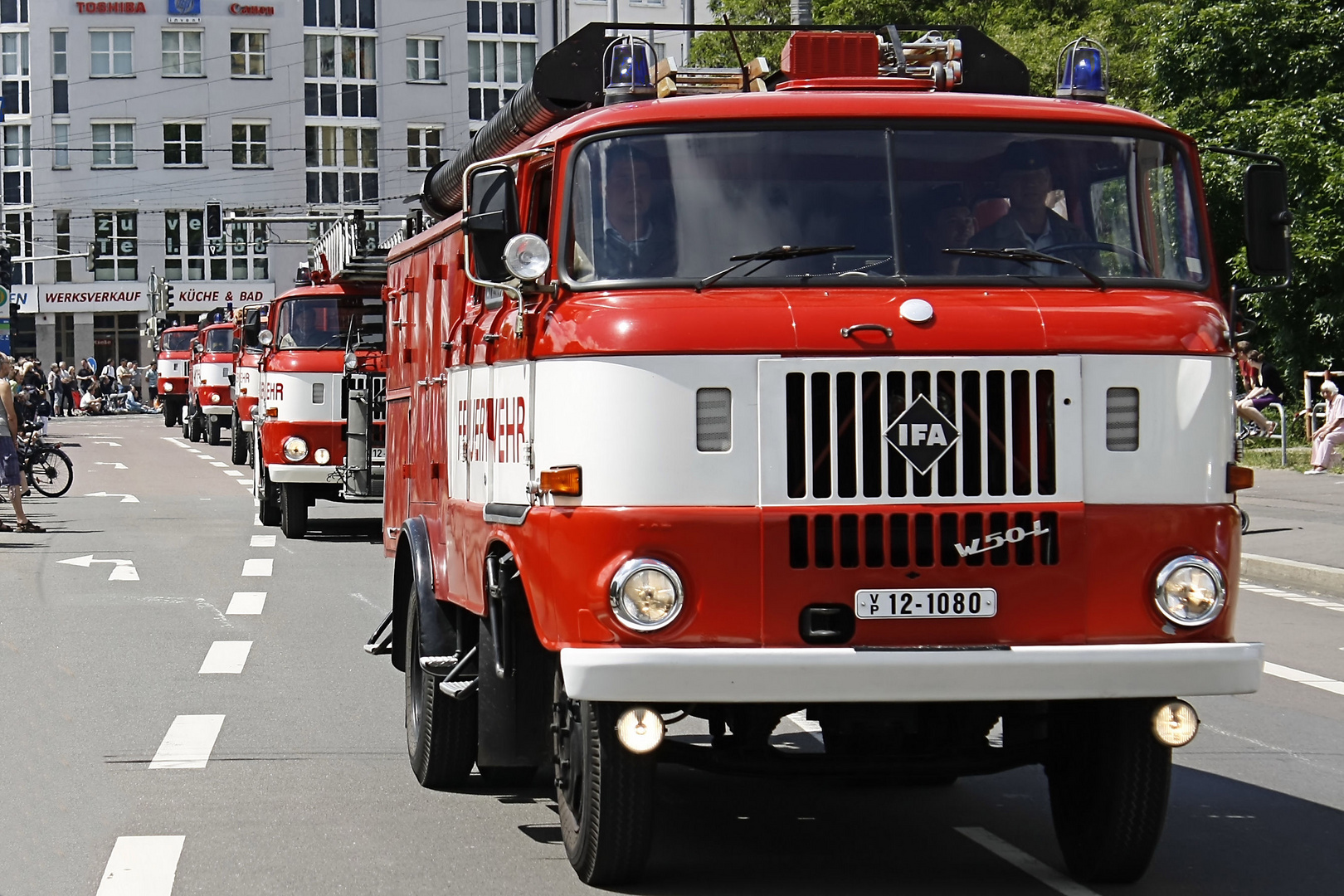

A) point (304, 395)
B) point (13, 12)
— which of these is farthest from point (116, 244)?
point (304, 395)

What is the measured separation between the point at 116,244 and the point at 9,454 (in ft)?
213

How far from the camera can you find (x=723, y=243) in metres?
6.23

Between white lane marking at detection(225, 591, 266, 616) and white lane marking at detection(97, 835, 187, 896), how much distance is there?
7.20 meters

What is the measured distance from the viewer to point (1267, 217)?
686 cm

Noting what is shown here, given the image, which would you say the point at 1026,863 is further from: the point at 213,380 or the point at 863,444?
the point at 213,380

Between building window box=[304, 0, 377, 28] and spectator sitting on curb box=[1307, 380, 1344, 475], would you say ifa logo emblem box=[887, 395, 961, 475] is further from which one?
building window box=[304, 0, 377, 28]

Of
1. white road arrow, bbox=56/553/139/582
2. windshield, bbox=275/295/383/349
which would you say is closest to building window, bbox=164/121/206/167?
windshield, bbox=275/295/383/349

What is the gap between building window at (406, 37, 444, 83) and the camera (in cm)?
8912

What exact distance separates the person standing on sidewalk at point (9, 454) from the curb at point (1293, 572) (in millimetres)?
11831

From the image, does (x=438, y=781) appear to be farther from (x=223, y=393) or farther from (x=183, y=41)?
(x=183, y=41)

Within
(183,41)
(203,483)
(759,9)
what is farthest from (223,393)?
(183,41)

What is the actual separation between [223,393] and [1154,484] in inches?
1587

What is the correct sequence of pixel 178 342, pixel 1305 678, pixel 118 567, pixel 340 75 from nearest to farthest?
pixel 1305 678
pixel 118 567
pixel 178 342
pixel 340 75

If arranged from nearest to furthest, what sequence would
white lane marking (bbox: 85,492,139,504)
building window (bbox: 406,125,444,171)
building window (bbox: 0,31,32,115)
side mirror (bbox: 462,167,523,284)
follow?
side mirror (bbox: 462,167,523,284) → white lane marking (bbox: 85,492,139,504) → building window (bbox: 0,31,32,115) → building window (bbox: 406,125,444,171)
